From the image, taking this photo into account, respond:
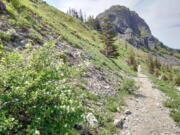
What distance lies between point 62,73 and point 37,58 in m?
0.82

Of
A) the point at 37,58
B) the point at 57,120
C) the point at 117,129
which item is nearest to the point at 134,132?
the point at 117,129

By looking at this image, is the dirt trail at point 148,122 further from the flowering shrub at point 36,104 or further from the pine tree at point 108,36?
the pine tree at point 108,36

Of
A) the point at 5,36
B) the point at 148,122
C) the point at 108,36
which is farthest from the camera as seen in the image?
the point at 108,36

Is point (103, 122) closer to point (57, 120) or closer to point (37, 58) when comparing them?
point (57, 120)

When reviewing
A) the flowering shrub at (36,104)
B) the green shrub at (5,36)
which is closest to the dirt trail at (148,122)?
the flowering shrub at (36,104)

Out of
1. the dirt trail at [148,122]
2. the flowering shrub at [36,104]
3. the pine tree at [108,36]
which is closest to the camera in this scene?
the flowering shrub at [36,104]

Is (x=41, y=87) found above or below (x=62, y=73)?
below

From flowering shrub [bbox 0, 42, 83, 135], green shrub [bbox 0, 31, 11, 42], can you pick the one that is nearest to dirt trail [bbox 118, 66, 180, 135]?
flowering shrub [bbox 0, 42, 83, 135]

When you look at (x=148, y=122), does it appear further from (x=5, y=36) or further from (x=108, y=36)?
(x=108, y=36)

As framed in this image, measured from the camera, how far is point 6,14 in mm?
10438

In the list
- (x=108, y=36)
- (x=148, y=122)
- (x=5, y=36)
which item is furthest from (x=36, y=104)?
(x=108, y=36)

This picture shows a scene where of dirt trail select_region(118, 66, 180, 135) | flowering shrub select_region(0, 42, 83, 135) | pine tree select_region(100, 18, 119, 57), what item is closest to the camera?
flowering shrub select_region(0, 42, 83, 135)

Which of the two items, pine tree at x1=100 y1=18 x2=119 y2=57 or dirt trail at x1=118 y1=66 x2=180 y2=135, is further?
pine tree at x1=100 y1=18 x2=119 y2=57

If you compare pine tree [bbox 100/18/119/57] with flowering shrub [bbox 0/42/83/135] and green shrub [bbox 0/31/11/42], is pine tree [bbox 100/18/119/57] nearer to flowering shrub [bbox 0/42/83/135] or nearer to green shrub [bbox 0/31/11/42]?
green shrub [bbox 0/31/11/42]
